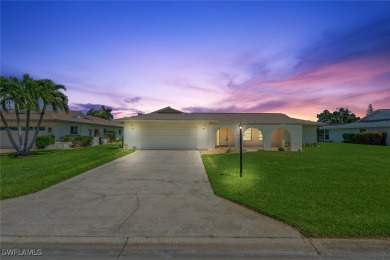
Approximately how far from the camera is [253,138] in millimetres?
25891

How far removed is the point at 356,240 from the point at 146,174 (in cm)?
811

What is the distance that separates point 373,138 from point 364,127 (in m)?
3.86

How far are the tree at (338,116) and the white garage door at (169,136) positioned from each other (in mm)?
59346

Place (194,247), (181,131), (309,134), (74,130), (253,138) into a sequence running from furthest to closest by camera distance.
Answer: (74,130)
(309,134)
(253,138)
(181,131)
(194,247)

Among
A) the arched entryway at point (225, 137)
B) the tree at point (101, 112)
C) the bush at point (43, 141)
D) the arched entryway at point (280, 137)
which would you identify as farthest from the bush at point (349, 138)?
the tree at point (101, 112)

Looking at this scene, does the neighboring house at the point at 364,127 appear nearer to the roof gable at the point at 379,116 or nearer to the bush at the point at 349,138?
the roof gable at the point at 379,116

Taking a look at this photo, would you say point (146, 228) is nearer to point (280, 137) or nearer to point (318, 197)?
point (318, 197)

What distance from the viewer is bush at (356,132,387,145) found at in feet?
96.1

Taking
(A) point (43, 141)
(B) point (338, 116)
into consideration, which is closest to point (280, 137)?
(A) point (43, 141)

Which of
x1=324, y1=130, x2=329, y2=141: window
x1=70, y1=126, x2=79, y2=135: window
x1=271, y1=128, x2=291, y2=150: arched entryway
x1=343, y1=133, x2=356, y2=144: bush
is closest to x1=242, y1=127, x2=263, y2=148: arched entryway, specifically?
x1=271, y1=128, x2=291, y2=150: arched entryway

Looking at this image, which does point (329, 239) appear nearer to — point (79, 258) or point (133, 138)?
point (79, 258)

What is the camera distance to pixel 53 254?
381 centimetres

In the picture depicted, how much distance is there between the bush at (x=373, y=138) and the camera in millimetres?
29281

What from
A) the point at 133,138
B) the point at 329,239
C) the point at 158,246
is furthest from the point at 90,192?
the point at 133,138
